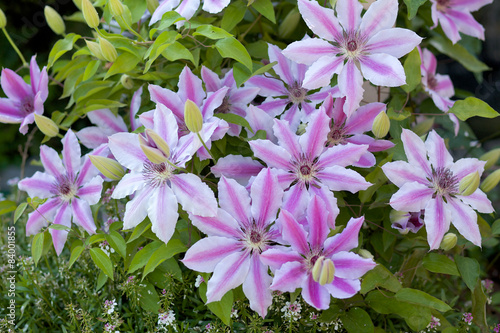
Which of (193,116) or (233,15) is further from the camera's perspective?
(233,15)

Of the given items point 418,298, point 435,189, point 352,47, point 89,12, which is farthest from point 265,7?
point 418,298

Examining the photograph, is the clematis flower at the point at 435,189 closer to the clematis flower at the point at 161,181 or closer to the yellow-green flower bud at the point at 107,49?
the clematis flower at the point at 161,181

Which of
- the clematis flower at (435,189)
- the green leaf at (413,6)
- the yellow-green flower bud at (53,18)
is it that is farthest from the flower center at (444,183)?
the yellow-green flower bud at (53,18)

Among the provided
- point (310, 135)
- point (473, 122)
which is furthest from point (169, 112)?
point (473, 122)

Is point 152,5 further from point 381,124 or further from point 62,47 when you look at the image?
point 381,124

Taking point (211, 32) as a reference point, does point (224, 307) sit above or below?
below

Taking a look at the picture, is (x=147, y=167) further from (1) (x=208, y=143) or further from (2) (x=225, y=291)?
(2) (x=225, y=291)

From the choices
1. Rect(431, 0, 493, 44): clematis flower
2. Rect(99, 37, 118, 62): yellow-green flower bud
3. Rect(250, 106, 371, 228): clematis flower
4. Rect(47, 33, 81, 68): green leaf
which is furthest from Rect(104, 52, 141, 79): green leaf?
Rect(431, 0, 493, 44): clematis flower
